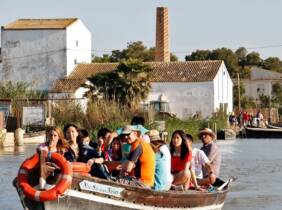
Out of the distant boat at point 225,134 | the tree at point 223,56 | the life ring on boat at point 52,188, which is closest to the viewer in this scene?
the life ring on boat at point 52,188

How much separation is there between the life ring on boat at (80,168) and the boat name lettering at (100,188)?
0.83 feet

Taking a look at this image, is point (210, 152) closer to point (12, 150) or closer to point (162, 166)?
point (162, 166)

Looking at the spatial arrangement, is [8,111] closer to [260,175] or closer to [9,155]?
[9,155]

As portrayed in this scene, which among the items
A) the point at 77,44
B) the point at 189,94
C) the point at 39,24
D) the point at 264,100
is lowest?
the point at 189,94

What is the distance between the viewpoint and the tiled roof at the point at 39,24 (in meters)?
78.4

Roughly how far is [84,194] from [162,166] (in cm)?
209

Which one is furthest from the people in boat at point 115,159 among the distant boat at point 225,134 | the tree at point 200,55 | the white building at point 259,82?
the white building at point 259,82

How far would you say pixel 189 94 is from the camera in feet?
251

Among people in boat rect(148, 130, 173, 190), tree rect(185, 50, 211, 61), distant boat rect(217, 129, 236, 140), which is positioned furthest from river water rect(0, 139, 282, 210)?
tree rect(185, 50, 211, 61)

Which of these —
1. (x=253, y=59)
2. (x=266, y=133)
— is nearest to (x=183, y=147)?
(x=266, y=133)

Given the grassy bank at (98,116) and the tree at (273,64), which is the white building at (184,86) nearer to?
the grassy bank at (98,116)

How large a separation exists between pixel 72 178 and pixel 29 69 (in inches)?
2489

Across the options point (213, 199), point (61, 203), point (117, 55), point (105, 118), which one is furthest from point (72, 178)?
point (117, 55)

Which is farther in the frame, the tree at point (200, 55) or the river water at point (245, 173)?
the tree at point (200, 55)
